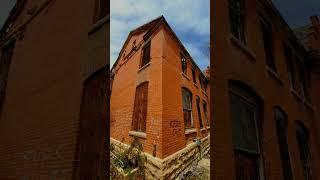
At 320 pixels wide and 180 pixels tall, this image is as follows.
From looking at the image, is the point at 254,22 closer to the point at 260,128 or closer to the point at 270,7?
the point at 270,7

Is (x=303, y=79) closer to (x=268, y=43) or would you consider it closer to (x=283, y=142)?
(x=268, y=43)

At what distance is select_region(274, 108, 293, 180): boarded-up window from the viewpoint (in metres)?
6.29

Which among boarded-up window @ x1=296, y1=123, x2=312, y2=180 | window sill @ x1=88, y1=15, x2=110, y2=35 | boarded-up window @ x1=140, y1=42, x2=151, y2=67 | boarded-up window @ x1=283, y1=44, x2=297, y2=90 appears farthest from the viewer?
boarded-up window @ x1=283, y1=44, x2=297, y2=90

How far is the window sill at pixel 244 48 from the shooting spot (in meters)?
4.89

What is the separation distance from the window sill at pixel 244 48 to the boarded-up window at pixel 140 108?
8.98 feet

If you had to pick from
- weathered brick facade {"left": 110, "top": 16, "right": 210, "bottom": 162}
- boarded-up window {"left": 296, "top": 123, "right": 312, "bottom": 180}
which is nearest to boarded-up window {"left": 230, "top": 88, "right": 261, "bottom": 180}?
weathered brick facade {"left": 110, "top": 16, "right": 210, "bottom": 162}

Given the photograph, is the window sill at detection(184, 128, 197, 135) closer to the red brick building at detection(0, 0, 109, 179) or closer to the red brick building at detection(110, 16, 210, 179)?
the red brick building at detection(110, 16, 210, 179)

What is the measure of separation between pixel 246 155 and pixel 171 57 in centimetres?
271

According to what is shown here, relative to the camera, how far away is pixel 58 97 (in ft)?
14.8

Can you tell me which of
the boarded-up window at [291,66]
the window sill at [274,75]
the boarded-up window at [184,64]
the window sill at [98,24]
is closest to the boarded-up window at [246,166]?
the boarded-up window at [184,64]

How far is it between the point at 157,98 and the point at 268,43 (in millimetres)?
5748

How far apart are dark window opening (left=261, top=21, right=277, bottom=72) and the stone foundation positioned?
507 cm

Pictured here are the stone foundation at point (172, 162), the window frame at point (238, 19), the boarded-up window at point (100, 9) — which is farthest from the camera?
the window frame at point (238, 19)

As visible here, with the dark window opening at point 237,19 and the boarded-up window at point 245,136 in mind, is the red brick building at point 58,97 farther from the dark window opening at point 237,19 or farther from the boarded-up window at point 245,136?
the dark window opening at point 237,19
